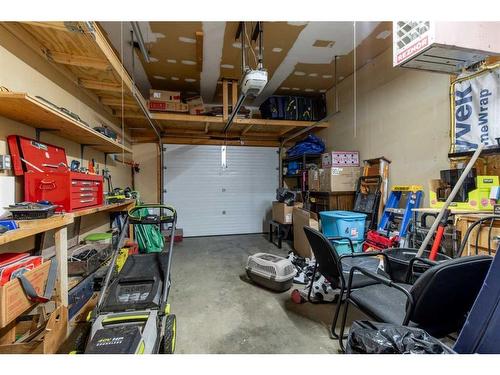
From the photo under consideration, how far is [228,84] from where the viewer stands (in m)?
4.42

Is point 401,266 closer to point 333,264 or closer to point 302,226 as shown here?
point 333,264

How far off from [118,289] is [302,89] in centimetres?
470

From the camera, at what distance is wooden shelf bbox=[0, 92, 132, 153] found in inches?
57.9

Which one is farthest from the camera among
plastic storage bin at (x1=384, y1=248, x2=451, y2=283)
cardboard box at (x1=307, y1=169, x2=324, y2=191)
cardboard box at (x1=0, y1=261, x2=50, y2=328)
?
cardboard box at (x1=307, y1=169, x2=324, y2=191)

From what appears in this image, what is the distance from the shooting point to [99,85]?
112 inches

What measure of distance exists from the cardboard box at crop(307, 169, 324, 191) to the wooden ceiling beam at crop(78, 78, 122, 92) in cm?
341

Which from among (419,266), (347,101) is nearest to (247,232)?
(347,101)

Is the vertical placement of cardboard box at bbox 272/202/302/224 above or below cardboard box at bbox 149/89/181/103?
below

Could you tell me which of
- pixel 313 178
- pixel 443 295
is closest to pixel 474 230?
pixel 443 295

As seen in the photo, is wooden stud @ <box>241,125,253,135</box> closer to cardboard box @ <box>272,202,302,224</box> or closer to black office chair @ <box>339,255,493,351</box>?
cardboard box @ <box>272,202,302,224</box>

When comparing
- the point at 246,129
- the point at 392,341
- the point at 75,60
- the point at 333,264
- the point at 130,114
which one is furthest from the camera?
the point at 246,129

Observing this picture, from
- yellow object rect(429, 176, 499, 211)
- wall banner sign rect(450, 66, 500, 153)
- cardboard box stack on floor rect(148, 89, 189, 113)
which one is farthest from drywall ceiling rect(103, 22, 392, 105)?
yellow object rect(429, 176, 499, 211)
